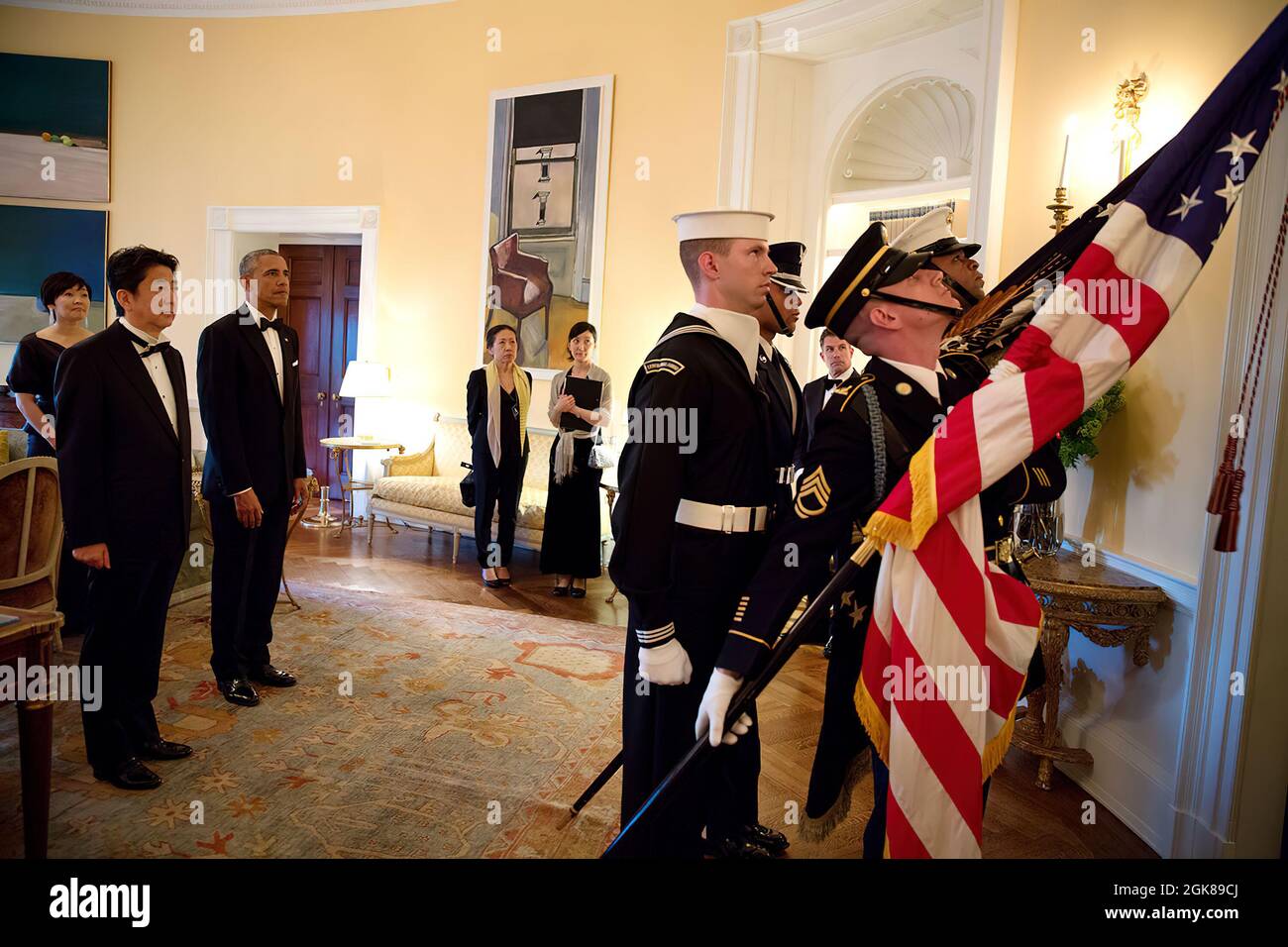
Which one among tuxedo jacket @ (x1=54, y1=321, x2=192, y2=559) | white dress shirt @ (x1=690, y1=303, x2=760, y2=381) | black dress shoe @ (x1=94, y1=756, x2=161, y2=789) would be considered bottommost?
black dress shoe @ (x1=94, y1=756, x2=161, y2=789)

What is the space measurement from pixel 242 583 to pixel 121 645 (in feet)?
2.50

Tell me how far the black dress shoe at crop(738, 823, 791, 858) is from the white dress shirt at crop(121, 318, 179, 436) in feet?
7.75

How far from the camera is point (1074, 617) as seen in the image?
312 centimetres

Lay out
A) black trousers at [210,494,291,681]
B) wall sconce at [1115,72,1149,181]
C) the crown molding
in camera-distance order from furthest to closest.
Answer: the crown molding, black trousers at [210,494,291,681], wall sconce at [1115,72,1149,181]

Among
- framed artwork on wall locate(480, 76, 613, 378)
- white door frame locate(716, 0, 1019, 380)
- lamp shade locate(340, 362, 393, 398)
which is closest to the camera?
white door frame locate(716, 0, 1019, 380)

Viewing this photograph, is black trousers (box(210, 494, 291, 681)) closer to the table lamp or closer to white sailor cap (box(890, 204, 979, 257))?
white sailor cap (box(890, 204, 979, 257))

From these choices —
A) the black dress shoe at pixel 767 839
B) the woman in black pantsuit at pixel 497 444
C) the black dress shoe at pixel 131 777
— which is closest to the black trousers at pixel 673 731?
the black dress shoe at pixel 767 839

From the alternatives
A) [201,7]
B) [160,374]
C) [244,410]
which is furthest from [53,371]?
[201,7]

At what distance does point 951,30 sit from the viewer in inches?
210

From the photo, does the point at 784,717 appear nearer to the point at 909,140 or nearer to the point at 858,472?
the point at 858,472

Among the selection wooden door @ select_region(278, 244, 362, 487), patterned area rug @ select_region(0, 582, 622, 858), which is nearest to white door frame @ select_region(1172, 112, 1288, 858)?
patterned area rug @ select_region(0, 582, 622, 858)

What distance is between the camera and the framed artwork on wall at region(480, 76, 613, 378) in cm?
728

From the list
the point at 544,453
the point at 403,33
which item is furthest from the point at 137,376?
the point at 403,33
